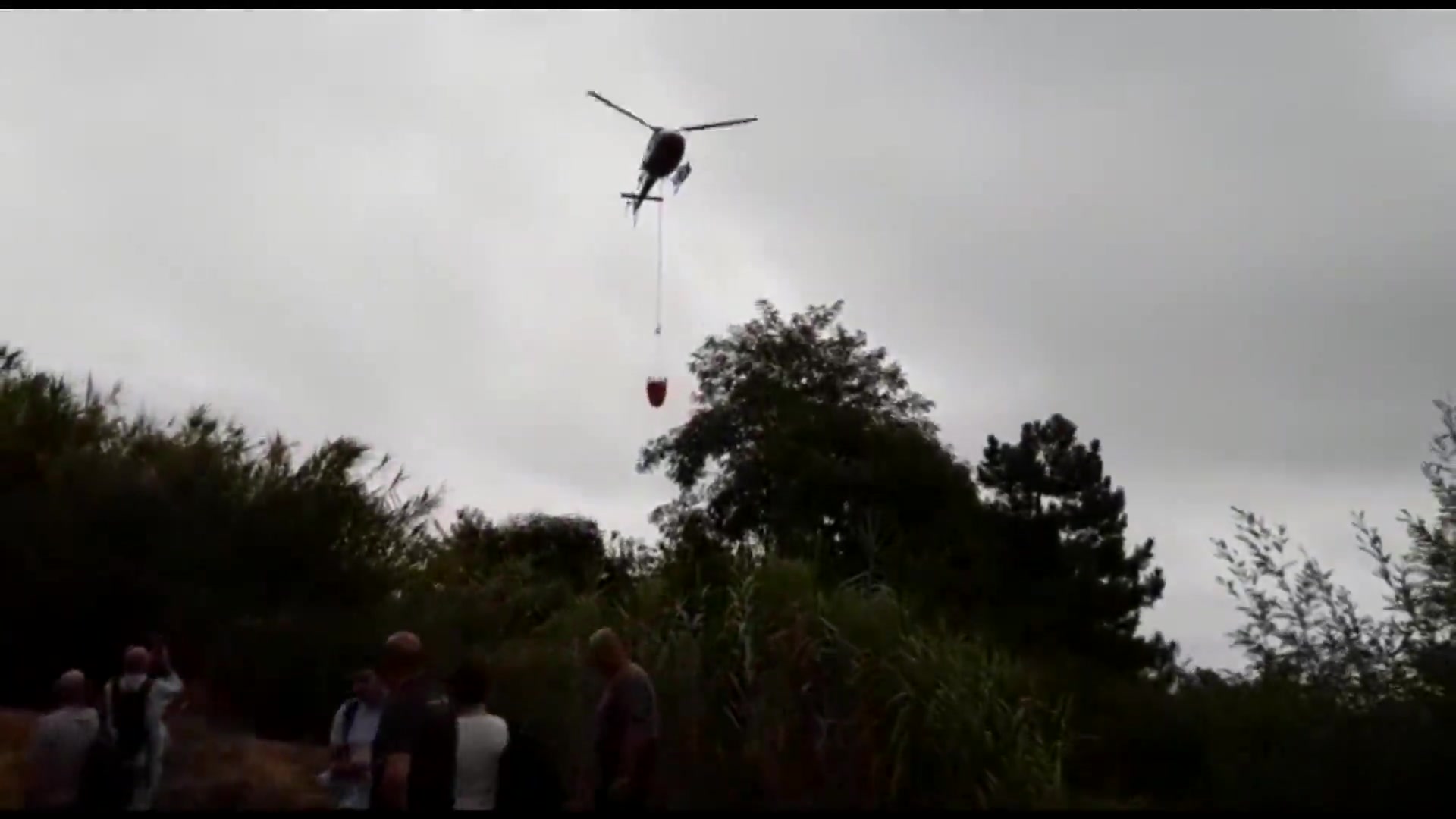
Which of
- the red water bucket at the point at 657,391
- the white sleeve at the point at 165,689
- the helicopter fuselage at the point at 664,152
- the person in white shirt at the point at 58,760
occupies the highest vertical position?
the helicopter fuselage at the point at 664,152

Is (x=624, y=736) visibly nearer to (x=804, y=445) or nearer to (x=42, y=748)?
(x=42, y=748)

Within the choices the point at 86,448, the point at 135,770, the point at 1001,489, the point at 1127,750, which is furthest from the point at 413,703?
the point at 1001,489

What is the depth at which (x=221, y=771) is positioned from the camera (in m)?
12.0

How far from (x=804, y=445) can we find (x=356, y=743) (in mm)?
33704

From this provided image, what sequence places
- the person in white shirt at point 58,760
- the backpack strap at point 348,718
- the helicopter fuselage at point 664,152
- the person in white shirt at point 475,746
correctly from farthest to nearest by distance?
1. the helicopter fuselage at point 664,152
2. the person in white shirt at point 58,760
3. the backpack strap at point 348,718
4. the person in white shirt at point 475,746

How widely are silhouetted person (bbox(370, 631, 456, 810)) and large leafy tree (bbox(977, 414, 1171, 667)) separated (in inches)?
1162

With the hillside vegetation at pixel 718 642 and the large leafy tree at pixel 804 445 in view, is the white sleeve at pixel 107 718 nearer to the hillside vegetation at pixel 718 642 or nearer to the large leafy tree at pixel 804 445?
the hillside vegetation at pixel 718 642

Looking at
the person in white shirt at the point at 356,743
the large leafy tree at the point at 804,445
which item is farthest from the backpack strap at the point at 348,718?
the large leafy tree at the point at 804,445

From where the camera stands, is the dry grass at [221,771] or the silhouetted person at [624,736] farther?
the dry grass at [221,771]

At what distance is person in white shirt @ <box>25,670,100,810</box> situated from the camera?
8.92 metres

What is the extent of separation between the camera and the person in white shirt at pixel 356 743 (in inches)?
320

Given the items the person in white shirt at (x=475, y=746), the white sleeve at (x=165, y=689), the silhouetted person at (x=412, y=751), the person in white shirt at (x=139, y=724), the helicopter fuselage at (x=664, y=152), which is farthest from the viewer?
the helicopter fuselage at (x=664, y=152)

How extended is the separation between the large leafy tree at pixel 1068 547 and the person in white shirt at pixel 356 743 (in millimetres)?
28746

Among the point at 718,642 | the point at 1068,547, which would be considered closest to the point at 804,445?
the point at 1068,547
